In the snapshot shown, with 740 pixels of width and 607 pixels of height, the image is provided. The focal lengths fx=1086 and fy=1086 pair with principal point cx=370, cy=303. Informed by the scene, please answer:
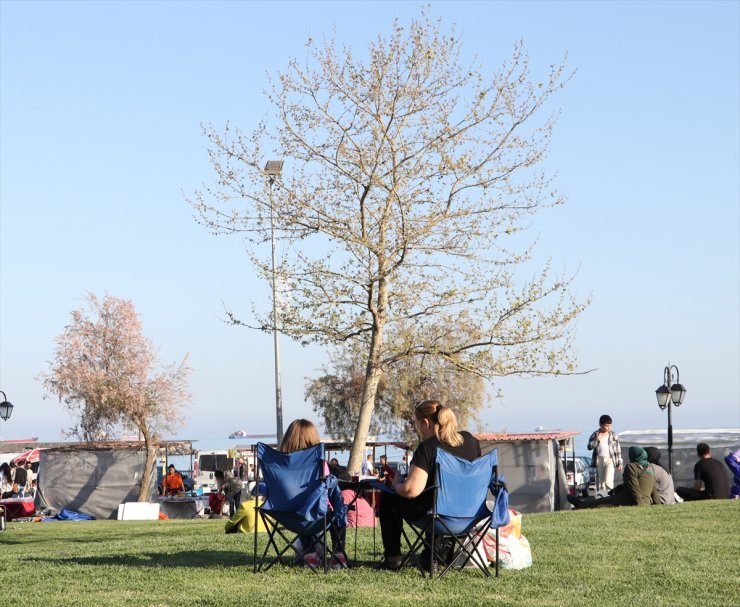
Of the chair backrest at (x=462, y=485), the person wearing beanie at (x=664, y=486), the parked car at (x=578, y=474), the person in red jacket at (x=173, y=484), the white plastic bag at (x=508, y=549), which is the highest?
the chair backrest at (x=462, y=485)

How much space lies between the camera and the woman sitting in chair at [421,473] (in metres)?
8.45

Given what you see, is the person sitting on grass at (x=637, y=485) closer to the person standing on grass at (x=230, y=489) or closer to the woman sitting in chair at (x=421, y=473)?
the woman sitting in chair at (x=421, y=473)

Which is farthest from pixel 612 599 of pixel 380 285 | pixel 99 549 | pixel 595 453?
pixel 595 453

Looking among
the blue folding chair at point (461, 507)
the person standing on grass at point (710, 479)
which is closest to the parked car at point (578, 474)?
the person standing on grass at point (710, 479)

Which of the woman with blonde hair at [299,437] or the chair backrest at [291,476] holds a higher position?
the woman with blonde hair at [299,437]

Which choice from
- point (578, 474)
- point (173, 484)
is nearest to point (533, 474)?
point (173, 484)

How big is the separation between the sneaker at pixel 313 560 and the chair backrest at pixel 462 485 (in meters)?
1.26

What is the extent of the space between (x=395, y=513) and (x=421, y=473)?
18.5 inches

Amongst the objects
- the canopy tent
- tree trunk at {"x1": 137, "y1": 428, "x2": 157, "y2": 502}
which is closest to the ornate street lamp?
tree trunk at {"x1": 137, "y1": 428, "x2": 157, "y2": 502}

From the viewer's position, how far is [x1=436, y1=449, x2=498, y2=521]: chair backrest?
8.31m

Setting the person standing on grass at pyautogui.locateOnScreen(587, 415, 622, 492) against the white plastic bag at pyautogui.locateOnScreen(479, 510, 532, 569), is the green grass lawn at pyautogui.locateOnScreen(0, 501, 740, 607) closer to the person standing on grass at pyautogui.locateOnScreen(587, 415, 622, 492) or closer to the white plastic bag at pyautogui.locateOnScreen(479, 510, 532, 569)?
the white plastic bag at pyautogui.locateOnScreen(479, 510, 532, 569)

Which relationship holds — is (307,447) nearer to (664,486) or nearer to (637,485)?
(637,485)

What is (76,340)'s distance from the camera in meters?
45.8

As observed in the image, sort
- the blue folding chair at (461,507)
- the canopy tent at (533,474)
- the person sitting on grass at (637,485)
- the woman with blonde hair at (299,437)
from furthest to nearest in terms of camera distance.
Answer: the canopy tent at (533,474) → the person sitting on grass at (637,485) → the woman with blonde hair at (299,437) → the blue folding chair at (461,507)
